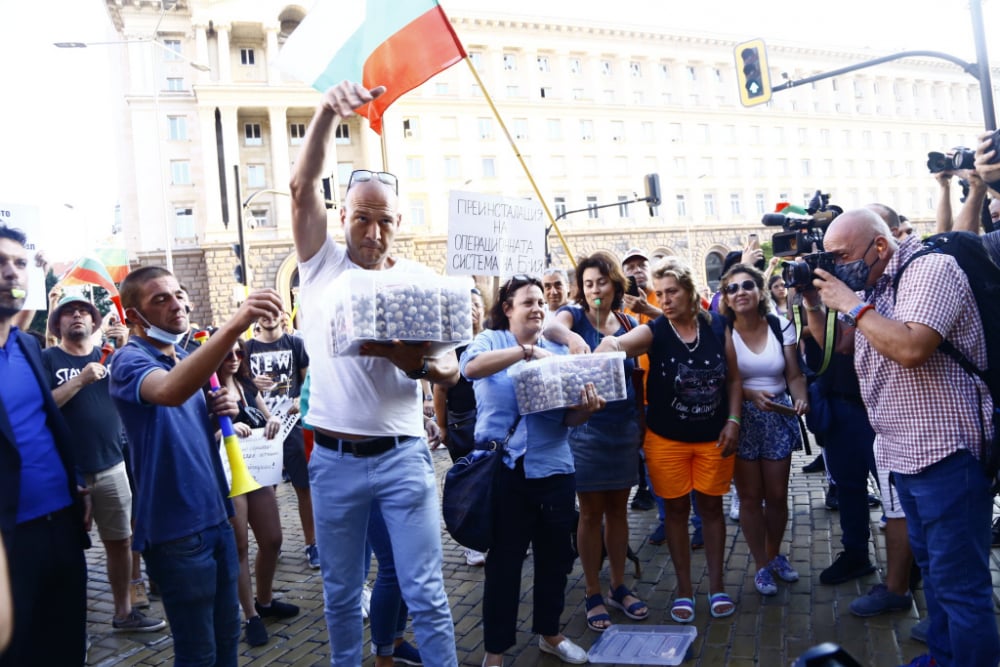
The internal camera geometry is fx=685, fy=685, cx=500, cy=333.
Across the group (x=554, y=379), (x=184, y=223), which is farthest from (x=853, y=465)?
(x=184, y=223)

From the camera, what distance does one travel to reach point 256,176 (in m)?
38.8

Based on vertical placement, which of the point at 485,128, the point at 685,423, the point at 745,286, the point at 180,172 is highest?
the point at 485,128

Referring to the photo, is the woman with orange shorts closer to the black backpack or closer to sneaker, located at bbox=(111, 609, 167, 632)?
the black backpack

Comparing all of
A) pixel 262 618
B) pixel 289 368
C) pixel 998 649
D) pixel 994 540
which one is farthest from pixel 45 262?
pixel 994 540

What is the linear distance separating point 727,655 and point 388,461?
2.12m

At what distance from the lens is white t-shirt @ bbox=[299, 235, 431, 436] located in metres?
2.83

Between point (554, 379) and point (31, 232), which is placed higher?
point (31, 232)

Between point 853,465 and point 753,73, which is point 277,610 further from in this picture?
point 753,73

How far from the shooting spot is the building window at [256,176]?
38.5 meters

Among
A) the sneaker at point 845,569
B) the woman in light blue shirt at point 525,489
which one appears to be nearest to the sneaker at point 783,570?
the sneaker at point 845,569

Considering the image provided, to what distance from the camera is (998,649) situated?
2666mm

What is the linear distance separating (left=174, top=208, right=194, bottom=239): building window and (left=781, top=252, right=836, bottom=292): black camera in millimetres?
38704

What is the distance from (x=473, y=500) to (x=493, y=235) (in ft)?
6.69

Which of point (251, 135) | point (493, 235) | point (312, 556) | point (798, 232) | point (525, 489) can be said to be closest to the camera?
point (798, 232)
